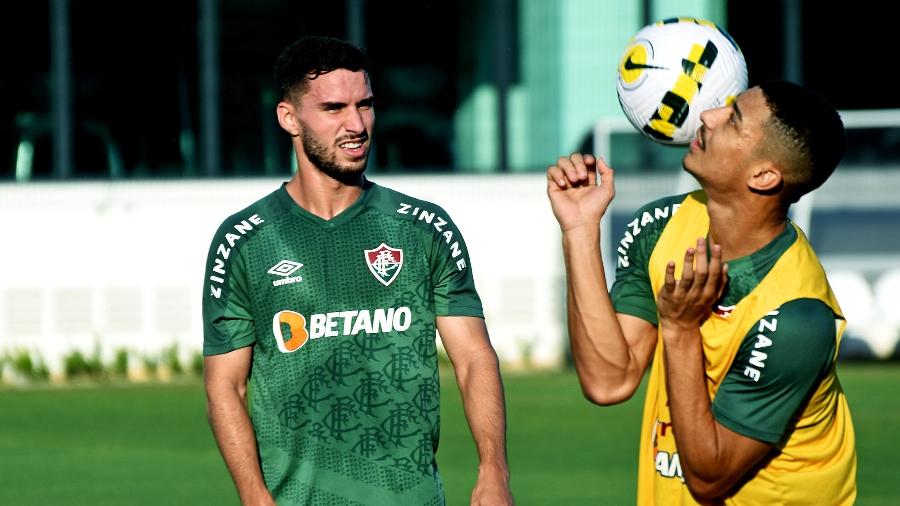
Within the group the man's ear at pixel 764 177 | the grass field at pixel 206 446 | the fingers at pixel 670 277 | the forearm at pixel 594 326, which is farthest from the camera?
the grass field at pixel 206 446

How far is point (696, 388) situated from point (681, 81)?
104 cm

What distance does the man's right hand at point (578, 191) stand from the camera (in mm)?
4293

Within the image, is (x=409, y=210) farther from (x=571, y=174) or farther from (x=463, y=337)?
(x=571, y=174)

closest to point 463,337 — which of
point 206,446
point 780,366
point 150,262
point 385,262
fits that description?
point 385,262

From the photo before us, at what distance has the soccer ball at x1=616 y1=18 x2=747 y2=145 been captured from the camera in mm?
4574

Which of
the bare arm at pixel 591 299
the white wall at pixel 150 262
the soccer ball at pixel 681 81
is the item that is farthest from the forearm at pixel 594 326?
the white wall at pixel 150 262

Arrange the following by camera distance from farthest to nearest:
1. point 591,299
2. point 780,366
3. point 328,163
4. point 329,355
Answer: point 328,163, point 329,355, point 591,299, point 780,366

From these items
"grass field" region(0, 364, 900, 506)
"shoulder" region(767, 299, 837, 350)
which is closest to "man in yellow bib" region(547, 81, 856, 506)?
"shoulder" region(767, 299, 837, 350)

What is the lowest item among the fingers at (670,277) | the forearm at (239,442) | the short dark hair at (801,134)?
the forearm at (239,442)

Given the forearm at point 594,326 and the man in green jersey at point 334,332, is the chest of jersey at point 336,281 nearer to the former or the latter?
the man in green jersey at point 334,332

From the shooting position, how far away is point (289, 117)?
4723 mm

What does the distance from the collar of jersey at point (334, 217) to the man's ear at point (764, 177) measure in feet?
4.09

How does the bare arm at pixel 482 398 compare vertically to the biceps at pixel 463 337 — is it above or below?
below

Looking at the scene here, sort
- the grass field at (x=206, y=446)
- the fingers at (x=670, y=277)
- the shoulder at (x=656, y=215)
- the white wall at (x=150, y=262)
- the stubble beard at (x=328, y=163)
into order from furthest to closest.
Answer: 1. the white wall at (x=150, y=262)
2. the grass field at (x=206, y=446)
3. the stubble beard at (x=328, y=163)
4. the shoulder at (x=656, y=215)
5. the fingers at (x=670, y=277)
